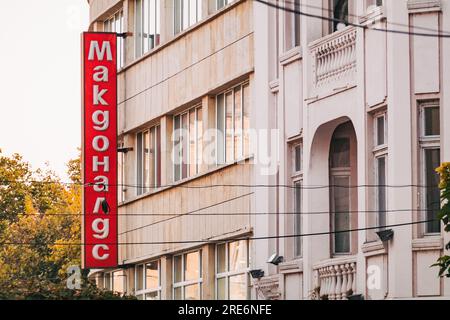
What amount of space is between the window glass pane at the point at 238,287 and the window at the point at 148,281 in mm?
6255

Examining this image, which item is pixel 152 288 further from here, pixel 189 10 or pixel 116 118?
pixel 189 10

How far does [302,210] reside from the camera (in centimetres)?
3812

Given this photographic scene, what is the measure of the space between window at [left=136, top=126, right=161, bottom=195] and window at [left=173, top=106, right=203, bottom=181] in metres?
1.57

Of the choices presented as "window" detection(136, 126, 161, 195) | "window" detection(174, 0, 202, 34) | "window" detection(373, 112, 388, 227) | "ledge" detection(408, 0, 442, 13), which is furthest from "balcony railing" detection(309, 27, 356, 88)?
"window" detection(136, 126, 161, 195)

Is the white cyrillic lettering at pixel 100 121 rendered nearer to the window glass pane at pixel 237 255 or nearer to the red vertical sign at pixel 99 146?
the red vertical sign at pixel 99 146

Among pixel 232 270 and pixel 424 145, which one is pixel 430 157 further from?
pixel 232 270

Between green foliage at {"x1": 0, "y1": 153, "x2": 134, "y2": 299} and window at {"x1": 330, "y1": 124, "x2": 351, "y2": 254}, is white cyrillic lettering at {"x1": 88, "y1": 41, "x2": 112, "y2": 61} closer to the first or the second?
window at {"x1": 330, "y1": 124, "x2": 351, "y2": 254}

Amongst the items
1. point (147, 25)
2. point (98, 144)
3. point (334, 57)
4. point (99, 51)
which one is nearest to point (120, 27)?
point (147, 25)

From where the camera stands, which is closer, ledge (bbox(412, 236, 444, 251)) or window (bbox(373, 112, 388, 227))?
ledge (bbox(412, 236, 444, 251))

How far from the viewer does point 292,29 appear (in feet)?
129

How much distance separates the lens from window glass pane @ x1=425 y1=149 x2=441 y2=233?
33.0 metres

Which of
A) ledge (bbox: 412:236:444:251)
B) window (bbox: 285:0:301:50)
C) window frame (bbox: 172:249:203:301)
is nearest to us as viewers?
ledge (bbox: 412:236:444:251)

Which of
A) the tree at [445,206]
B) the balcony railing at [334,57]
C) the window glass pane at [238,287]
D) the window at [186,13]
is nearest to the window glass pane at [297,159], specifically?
the balcony railing at [334,57]
